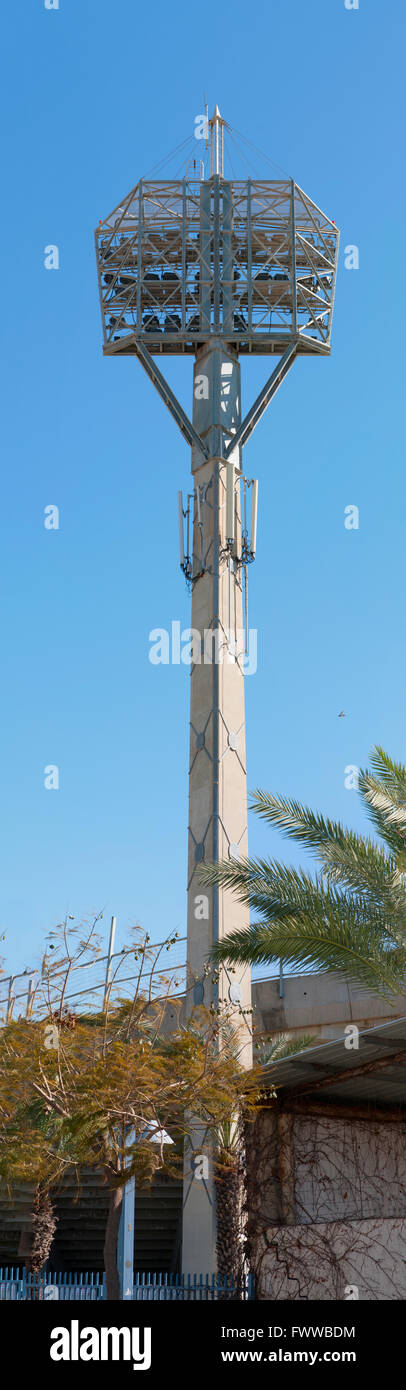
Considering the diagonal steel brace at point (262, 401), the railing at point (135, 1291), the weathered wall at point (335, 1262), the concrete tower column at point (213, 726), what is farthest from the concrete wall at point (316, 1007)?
the diagonal steel brace at point (262, 401)

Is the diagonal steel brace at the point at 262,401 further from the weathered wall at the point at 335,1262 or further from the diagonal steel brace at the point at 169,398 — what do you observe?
the weathered wall at the point at 335,1262

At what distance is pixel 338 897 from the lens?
16.0 m

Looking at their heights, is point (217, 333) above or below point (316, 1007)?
above

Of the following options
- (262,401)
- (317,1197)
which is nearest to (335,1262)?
(317,1197)

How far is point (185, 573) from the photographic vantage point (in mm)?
28500

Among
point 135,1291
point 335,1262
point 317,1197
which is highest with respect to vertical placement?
point 317,1197

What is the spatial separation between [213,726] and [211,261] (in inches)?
501

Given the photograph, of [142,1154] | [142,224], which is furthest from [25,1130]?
[142,224]

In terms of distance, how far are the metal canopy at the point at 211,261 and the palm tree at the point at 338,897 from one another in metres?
17.3

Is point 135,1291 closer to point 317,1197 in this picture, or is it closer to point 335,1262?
point 335,1262

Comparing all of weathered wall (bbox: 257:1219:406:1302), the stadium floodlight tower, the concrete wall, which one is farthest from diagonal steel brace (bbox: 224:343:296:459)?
weathered wall (bbox: 257:1219:406:1302)

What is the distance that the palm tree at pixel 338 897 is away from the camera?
Result: 50.9 ft
